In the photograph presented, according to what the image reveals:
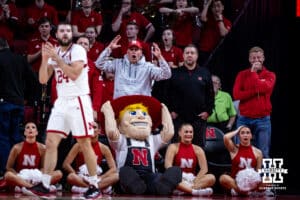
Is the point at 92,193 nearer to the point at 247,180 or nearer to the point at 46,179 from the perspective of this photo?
the point at 46,179

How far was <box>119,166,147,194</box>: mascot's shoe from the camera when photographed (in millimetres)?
10164

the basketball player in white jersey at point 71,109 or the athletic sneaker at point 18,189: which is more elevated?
the basketball player in white jersey at point 71,109

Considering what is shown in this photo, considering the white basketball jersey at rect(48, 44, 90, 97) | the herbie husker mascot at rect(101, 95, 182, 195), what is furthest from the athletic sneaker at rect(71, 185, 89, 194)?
the white basketball jersey at rect(48, 44, 90, 97)

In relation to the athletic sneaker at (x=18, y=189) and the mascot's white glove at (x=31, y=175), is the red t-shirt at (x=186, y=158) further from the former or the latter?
the athletic sneaker at (x=18, y=189)

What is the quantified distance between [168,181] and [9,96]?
2391 mm

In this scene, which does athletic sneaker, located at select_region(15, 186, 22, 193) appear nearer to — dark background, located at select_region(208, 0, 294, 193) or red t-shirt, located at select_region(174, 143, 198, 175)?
red t-shirt, located at select_region(174, 143, 198, 175)

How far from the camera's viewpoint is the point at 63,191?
1087 cm

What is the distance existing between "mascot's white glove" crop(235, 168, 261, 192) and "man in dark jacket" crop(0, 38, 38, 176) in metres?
3.05

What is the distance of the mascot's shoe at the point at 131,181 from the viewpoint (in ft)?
33.3

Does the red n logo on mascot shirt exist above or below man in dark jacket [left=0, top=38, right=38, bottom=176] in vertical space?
below

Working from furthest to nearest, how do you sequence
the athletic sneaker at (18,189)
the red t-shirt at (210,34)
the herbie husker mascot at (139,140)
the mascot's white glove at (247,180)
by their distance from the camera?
the red t-shirt at (210,34), the mascot's white glove at (247,180), the athletic sneaker at (18,189), the herbie husker mascot at (139,140)

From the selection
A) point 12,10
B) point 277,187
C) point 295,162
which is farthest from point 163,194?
point 12,10

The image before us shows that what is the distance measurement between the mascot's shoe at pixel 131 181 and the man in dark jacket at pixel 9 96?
5.55ft

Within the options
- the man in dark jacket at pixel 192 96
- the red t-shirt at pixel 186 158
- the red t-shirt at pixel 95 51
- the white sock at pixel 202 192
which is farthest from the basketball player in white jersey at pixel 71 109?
the red t-shirt at pixel 95 51
